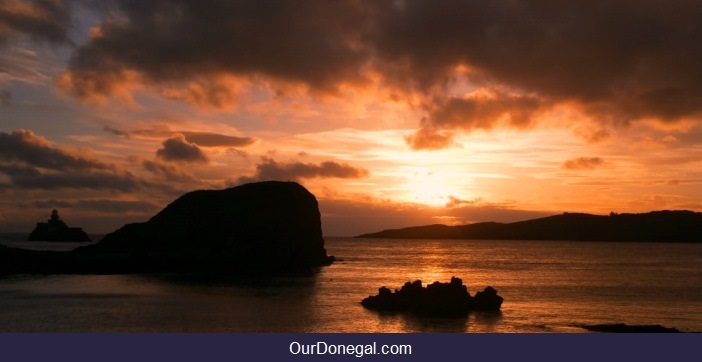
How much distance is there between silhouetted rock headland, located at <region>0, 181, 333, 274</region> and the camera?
411 ft

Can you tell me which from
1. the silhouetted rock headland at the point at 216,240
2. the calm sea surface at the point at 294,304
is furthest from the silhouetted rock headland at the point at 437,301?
the silhouetted rock headland at the point at 216,240

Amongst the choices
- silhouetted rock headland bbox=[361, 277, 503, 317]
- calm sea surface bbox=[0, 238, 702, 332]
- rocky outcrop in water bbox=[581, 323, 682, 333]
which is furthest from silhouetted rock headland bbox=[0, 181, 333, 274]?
rocky outcrop in water bbox=[581, 323, 682, 333]

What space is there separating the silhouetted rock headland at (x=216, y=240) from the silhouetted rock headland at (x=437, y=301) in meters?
70.6

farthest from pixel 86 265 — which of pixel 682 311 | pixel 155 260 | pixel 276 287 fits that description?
pixel 682 311

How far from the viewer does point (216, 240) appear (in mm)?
150750

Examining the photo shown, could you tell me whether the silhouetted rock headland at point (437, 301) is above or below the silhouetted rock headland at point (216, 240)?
below

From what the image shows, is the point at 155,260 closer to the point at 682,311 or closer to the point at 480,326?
the point at 480,326

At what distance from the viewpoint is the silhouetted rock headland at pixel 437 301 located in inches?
2520

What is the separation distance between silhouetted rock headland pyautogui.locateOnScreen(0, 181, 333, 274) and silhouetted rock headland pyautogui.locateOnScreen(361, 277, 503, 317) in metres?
70.6

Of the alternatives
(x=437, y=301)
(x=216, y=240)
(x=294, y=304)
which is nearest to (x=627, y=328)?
(x=437, y=301)

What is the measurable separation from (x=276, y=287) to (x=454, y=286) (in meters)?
40.8

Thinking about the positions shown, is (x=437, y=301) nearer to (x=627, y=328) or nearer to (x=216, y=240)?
(x=627, y=328)

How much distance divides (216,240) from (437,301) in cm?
9628

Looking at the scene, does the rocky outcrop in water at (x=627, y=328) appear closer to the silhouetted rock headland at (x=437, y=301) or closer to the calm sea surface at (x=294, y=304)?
the calm sea surface at (x=294, y=304)
